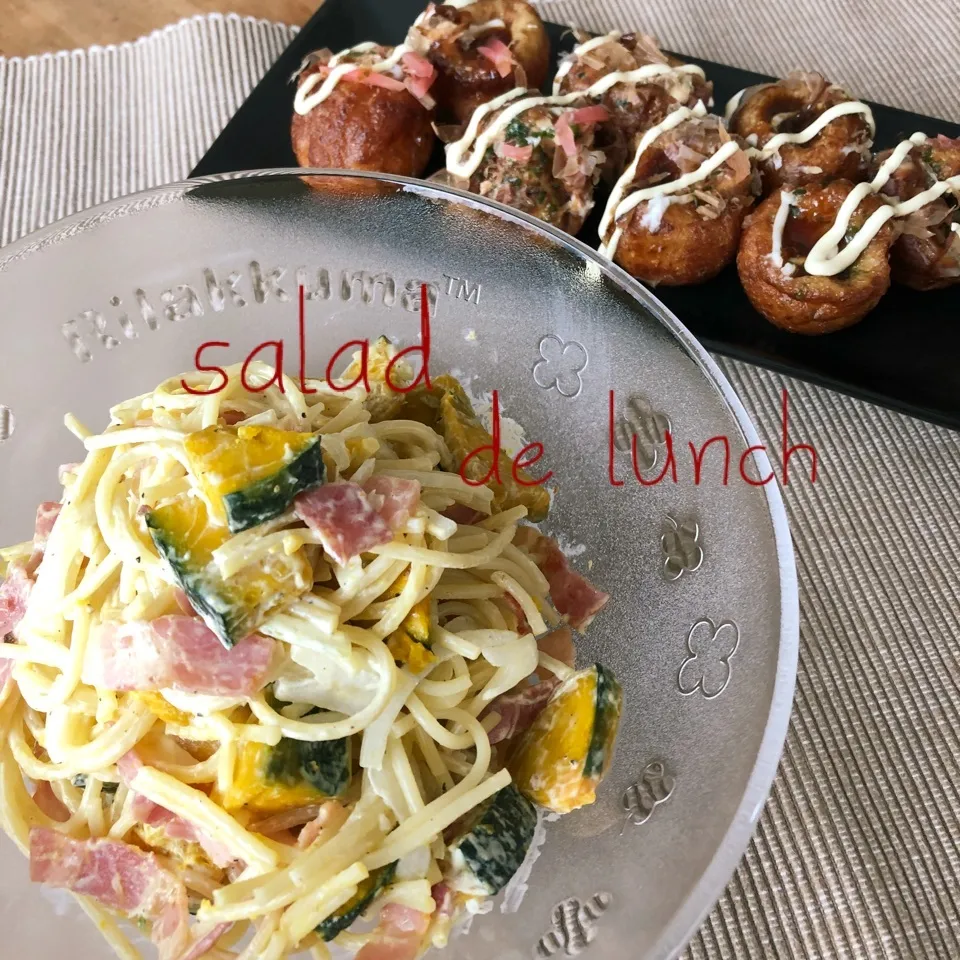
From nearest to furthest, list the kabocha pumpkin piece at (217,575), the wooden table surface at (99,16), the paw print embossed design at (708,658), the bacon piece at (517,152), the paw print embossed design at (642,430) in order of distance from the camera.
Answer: the kabocha pumpkin piece at (217,575) → the paw print embossed design at (708,658) → the paw print embossed design at (642,430) → the bacon piece at (517,152) → the wooden table surface at (99,16)

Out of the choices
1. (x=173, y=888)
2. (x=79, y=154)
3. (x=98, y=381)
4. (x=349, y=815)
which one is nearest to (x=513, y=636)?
(x=349, y=815)

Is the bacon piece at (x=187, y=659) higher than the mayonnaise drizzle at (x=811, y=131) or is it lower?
lower

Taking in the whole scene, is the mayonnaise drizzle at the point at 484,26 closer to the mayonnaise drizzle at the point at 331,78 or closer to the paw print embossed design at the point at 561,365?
the mayonnaise drizzle at the point at 331,78

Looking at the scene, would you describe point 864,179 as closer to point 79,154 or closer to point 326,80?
point 326,80

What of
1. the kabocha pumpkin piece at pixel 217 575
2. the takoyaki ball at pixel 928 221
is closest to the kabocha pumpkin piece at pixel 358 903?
the kabocha pumpkin piece at pixel 217 575

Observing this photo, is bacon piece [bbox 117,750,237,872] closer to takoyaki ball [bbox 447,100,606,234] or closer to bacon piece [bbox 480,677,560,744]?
bacon piece [bbox 480,677,560,744]
